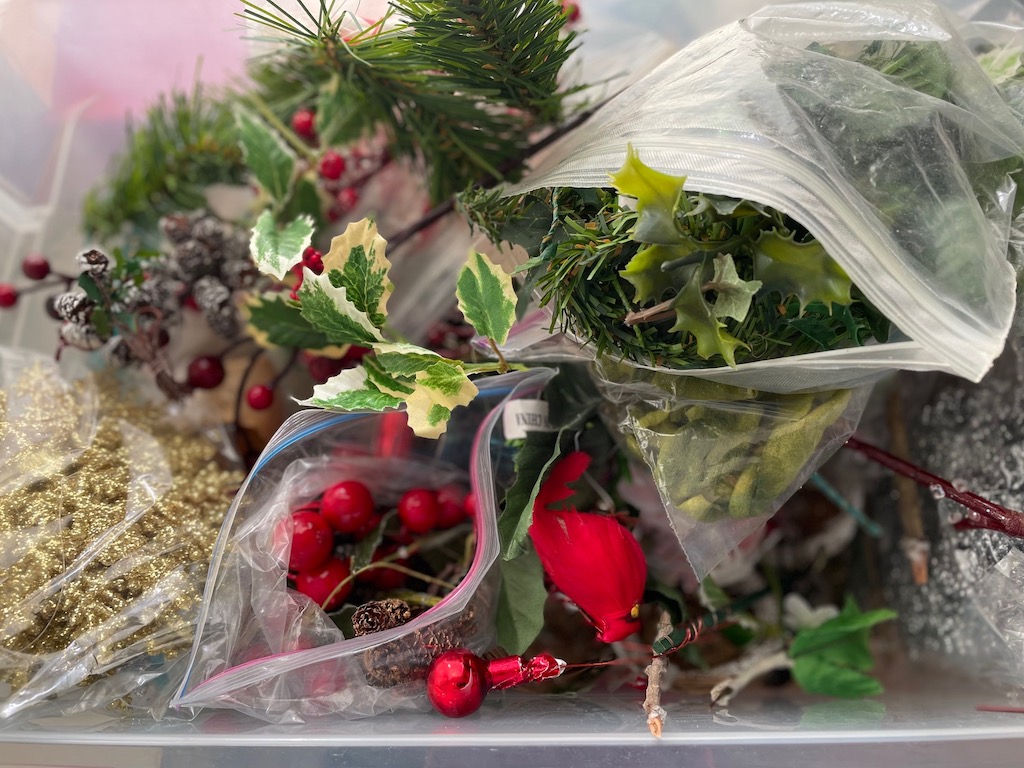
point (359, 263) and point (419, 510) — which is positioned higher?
point (359, 263)

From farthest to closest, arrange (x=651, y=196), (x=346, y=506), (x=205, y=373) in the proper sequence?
1. (x=205, y=373)
2. (x=346, y=506)
3. (x=651, y=196)

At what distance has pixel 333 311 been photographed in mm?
494

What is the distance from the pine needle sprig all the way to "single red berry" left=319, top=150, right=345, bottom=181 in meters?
0.10

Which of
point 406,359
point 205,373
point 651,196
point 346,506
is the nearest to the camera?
point 651,196

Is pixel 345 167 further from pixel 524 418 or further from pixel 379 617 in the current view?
pixel 379 617

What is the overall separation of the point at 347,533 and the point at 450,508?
0.31 ft

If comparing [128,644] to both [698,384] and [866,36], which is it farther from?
[866,36]

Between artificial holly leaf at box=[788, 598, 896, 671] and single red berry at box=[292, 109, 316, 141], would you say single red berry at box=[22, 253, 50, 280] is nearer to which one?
single red berry at box=[292, 109, 316, 141]

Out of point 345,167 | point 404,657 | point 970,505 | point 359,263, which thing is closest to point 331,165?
point 345,167

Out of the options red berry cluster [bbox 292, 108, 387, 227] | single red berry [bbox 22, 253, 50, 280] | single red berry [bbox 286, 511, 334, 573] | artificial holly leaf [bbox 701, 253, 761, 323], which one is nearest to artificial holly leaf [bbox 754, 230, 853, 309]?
artificial holly leaf [bbox 701, 253, 761, 323]

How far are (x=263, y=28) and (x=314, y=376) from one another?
0.30 meters

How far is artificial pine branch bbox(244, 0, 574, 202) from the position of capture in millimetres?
486

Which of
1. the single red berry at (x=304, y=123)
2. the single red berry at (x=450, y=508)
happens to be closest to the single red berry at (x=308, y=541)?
the single red berry at (x=450, y=508)

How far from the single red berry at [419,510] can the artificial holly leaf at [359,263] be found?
20 cm
